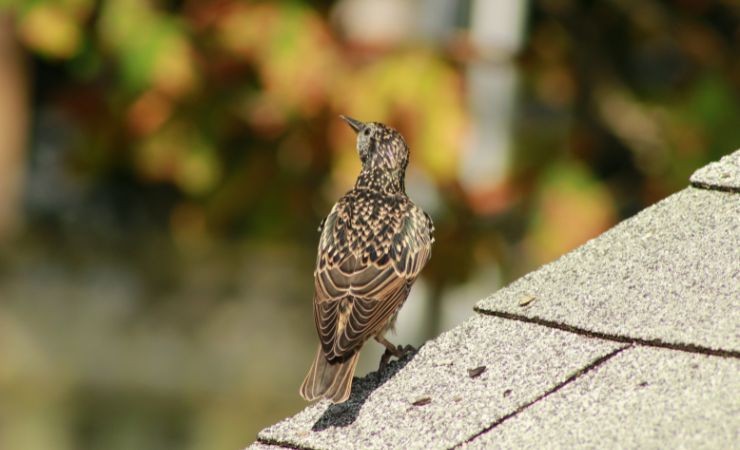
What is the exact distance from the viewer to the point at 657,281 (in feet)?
10.2

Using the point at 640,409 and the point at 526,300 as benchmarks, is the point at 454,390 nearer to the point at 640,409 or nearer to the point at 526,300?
the point at 526,300

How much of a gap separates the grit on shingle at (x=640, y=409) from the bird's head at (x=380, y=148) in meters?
1.97

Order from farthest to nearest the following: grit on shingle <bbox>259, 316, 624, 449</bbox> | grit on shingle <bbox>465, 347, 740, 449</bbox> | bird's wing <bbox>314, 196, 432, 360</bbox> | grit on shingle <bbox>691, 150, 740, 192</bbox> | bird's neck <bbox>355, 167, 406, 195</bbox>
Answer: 1. bird's neck <bbox>355, 167, 406, 195</bbox>
2. bird's wing <bbox>314, 196, 432, 360</bbox>
3. grit on shingle <bbox>691, 150, 740, 192</bbox>
4. grit on shingle <bbox>259, 316, 624, 449</bbox>
5. grit on shingle <bbox>465, 347, 740, 449</bbox>

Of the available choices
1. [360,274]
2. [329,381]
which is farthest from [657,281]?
[360,274]

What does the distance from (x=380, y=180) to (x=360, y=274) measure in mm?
820

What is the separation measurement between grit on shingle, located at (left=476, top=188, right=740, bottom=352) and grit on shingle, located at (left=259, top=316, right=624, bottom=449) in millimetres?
65

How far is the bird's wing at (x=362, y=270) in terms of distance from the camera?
374 centimetres

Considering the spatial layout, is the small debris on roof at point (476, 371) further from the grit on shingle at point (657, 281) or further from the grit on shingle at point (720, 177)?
the grit on shingle at point (720, 177)

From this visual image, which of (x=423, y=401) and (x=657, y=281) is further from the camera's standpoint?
(x=657, y=281)

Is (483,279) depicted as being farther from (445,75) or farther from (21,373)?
(21,373)

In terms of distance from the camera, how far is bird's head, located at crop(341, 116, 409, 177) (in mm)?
4762

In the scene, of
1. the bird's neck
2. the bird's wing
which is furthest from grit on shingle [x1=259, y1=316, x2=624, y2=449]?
the bird's neck

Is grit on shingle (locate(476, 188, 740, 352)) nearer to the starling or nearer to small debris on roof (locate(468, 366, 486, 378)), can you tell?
small debris on roof (locate(468, 366, 486, 378))

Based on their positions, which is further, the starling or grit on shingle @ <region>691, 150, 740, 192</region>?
the starling
